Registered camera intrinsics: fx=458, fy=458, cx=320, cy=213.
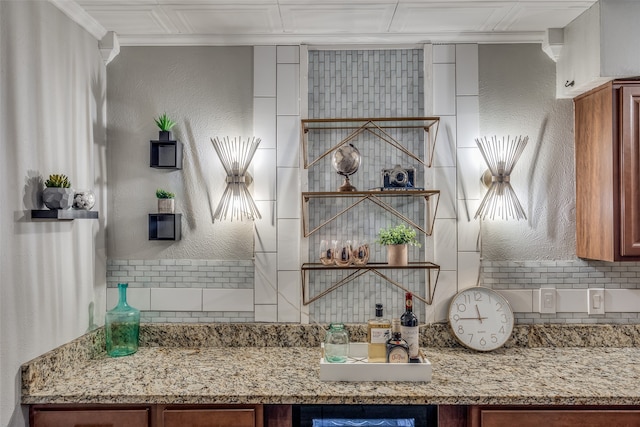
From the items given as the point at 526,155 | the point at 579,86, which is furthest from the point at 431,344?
the point at 579,86

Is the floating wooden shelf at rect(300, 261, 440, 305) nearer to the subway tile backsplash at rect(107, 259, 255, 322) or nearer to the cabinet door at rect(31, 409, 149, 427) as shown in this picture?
the subway tile backsplash at rect(107, 259, 255, 322)

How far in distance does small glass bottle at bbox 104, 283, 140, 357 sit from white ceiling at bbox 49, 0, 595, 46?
1222 mm

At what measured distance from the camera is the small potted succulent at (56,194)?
1.72m

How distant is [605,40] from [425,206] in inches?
40.3

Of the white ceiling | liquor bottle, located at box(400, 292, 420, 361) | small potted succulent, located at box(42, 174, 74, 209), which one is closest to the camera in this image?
small potted succulent, located at box(42, 174, 74, 209)

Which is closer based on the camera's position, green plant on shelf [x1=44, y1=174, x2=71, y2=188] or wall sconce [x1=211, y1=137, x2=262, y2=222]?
green plant on shelf [x1=44, y1=174, x2=71, y2=188]

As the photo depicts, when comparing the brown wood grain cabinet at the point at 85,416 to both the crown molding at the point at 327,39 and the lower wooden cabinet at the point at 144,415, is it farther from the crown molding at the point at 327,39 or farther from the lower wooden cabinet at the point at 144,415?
the crown molding at the point at 327,39

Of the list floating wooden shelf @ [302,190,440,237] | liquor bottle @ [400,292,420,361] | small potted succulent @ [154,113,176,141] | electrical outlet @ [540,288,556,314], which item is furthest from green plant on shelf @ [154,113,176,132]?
electrical outlet @ [540,288,556,314]

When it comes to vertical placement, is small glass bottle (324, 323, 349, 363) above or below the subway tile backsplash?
below

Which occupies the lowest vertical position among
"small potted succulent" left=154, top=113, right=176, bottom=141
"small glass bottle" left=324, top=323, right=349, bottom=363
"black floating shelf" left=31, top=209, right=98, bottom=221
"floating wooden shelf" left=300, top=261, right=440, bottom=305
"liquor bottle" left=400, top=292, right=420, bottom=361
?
"small glass bottle" left=324, top=323, right=349, bottom=363

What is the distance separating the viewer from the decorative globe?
209 cm

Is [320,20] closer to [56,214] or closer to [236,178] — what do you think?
[236,178]

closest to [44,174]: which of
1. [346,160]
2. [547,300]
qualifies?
[346,160]

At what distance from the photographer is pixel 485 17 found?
209 cm
